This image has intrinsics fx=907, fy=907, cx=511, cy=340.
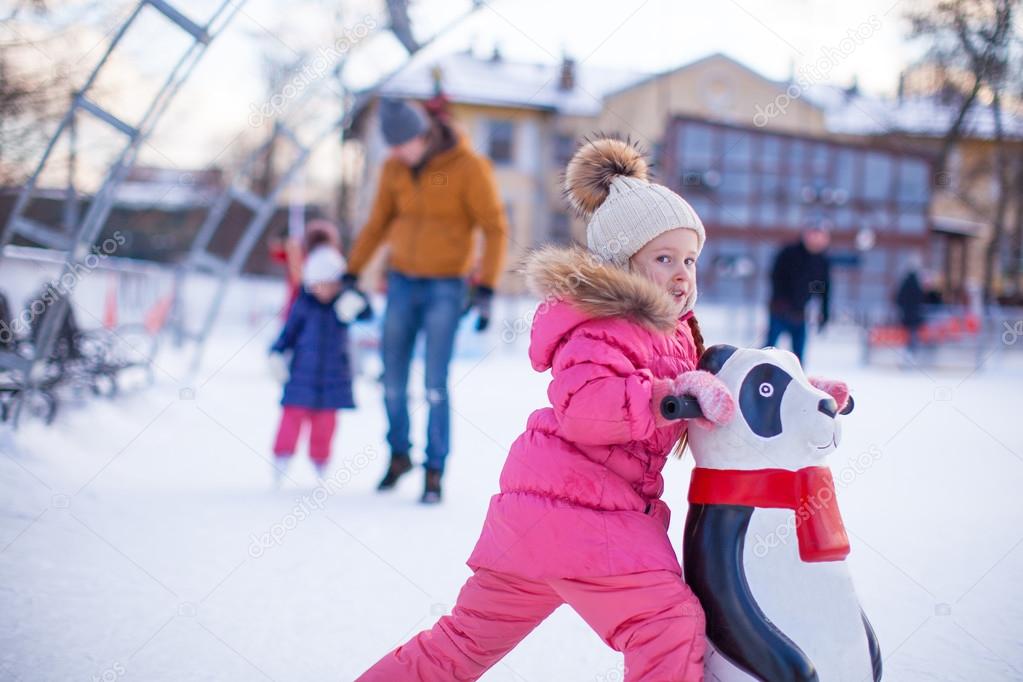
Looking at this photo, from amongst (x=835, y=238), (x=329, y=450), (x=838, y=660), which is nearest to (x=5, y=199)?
(x=329, y=450)

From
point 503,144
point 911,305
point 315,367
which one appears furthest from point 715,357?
point 503,144

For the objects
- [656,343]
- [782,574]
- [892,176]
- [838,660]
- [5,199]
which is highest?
[892,176]

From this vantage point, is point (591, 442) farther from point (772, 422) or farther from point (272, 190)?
point (272, 190)

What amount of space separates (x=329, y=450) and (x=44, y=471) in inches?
50.0

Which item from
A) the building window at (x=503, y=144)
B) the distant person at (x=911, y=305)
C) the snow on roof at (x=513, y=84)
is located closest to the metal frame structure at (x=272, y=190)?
the distant person at (x=911, y=305)

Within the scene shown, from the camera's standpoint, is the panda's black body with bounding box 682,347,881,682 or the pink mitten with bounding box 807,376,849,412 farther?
the pink mitten with bounding box 807,376,849,412

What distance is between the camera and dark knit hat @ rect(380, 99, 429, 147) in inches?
158

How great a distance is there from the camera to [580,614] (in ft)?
5.48

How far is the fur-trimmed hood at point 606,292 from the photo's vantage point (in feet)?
5.57

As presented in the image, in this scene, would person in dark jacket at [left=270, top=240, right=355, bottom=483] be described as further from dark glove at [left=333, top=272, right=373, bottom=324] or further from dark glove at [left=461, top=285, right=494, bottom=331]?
dark glove at [left=461, top=285, right=494, bottom=331]

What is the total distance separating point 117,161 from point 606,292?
3.66 m

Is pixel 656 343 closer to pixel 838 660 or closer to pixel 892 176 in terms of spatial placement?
pixel 838 660

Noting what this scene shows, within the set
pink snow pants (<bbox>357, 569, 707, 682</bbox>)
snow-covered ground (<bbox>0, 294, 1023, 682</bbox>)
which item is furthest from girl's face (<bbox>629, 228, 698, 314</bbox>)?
snow-covered ground (<bbox>0, 294, 1023, 682</bbox>)

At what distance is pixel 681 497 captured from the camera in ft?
12.7
